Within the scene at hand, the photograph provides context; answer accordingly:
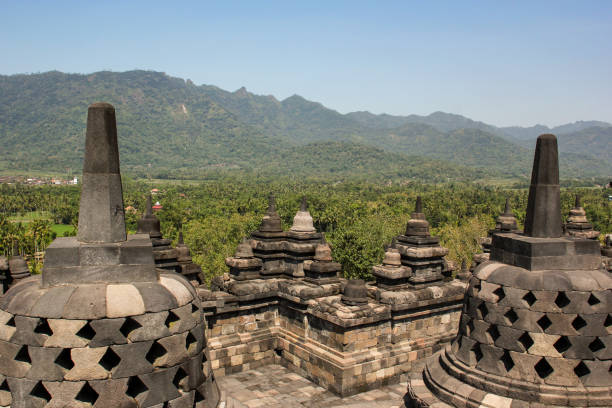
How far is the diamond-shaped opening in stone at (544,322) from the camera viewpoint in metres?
6.68

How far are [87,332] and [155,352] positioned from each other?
686mm

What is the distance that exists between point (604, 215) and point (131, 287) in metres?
58.7

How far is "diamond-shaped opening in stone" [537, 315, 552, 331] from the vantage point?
263 inches

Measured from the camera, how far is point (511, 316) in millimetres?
6887

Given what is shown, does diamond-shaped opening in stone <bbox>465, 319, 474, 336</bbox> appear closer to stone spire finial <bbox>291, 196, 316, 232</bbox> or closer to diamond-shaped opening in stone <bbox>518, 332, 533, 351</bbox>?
diamond-shaped opening in stone <bbox>518, 332, 533, 351</bbox>

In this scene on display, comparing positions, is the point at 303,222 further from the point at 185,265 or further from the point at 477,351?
the point at 477,351

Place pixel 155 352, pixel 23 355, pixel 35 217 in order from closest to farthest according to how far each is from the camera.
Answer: pixel 23 355 < pixel 155 352 < pixel 35 217

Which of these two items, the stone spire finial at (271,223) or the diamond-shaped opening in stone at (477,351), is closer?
the diamond-shaped opening in stone at (477,351)

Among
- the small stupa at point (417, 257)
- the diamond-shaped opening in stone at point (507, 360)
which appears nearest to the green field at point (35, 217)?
the small stupa at point (417, 257)

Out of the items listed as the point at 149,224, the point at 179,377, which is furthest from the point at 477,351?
the point at 149,224

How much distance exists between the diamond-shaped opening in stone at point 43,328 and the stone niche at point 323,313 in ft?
20.4

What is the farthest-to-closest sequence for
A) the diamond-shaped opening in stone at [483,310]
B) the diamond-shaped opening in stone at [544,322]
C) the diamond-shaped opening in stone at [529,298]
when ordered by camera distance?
1. the diamond-shaped opening in stone at [483,310]
2. the diamond-shaped opening in stone at [529,298]
3. the diamond-shaped opening in stone at [544,322]

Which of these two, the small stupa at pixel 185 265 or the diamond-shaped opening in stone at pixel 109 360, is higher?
the diamond-shaped opening in stone at pixel 109 360

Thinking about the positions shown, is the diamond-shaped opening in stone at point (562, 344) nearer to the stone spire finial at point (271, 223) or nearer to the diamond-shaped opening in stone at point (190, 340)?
the diamond-shaped opening in stone at point (190, 340)
